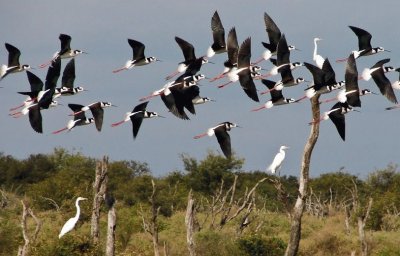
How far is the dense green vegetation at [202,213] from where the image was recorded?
30281 mm

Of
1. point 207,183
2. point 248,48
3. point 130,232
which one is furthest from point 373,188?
point 248,48

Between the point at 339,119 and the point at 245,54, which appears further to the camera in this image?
the point at 245,54

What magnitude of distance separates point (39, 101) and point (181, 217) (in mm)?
13097

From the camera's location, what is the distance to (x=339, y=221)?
128 feet

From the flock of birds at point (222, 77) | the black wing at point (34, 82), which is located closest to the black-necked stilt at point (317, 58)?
the flock of birds at point (222, 77)

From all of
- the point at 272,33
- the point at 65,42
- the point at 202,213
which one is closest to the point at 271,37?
the point at 272,33

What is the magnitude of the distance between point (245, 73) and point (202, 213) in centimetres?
1659

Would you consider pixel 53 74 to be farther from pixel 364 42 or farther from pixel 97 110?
pixel 364 42

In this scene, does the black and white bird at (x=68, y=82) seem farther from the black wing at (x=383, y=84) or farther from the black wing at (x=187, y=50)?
the black wing at (x=383, y=84)

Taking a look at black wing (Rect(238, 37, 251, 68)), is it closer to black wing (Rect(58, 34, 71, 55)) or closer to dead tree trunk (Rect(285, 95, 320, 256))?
dead tree trunk (Rect(285, 95, 320, 256))

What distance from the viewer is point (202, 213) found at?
4141cm

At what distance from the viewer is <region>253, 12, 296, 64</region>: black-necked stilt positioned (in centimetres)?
2639

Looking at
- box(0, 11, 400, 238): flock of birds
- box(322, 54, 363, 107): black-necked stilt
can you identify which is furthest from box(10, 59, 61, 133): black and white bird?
box(322, 54, 363, 107): black-necked stilt

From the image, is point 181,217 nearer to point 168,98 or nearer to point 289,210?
point 168,98
